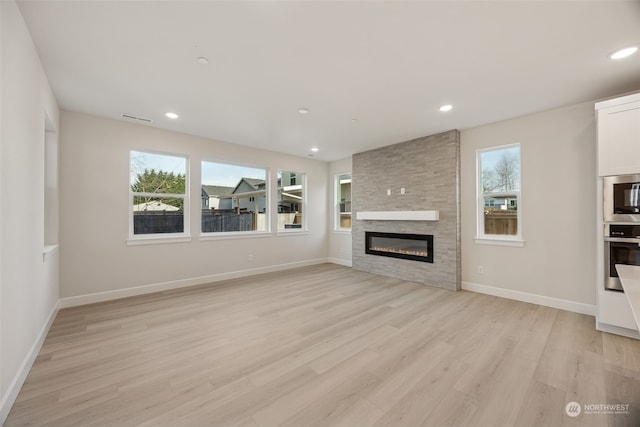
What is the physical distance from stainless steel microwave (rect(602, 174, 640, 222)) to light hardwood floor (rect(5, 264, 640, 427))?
126 centimetres

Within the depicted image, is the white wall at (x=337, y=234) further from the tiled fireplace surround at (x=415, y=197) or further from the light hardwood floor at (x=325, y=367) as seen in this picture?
the light hardwood floor at (x=325, y=367)

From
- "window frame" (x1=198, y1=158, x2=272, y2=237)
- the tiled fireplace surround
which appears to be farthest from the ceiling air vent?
the tiled fireplace surround

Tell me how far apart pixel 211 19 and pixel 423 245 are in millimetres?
4444

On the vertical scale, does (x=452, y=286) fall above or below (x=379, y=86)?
below

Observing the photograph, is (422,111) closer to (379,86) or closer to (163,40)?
(379,86)

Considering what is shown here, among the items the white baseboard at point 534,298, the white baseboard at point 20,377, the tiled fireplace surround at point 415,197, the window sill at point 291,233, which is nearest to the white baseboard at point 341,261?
the tiled fireplace surround at point 415,197

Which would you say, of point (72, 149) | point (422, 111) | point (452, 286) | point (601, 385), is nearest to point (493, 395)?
point (601, 385)

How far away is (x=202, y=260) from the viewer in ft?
15.5

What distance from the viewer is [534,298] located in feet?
11.9

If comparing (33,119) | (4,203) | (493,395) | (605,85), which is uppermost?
(605,85)

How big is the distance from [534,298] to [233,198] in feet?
17.6

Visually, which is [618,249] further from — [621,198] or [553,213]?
[553,213]

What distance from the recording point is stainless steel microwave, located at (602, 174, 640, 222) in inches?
103

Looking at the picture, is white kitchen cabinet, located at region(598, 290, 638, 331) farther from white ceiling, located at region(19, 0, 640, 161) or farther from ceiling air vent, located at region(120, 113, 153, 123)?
ceiling air vent, located at region(120, 113, 153, 123)
